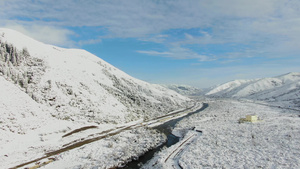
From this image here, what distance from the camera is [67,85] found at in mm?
59781

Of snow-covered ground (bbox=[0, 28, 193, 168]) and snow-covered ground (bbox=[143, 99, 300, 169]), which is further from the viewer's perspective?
snow-covered ground (bbox=[0, 28, 193, 168])

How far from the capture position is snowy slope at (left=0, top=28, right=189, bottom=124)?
2012 inches

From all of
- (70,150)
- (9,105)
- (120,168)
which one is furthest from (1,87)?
(120,168)

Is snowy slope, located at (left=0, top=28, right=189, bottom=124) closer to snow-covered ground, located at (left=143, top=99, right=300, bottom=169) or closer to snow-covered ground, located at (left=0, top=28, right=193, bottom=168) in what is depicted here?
snow-covered ground, located at (left=0, top=28, right=193, bottom=168)

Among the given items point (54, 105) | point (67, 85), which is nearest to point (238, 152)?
point (54, 105)

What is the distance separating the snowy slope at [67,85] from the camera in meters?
51.1

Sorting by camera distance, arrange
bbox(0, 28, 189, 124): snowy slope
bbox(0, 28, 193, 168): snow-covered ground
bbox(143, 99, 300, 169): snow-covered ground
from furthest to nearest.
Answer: bbox(0, 28, 189, 124): snowy slope < bbox(0, 28, 193, 168): snow-covered ground < bbox(143, 99, 300, 169): snow-covered ground

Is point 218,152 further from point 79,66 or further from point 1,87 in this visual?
point 79,66

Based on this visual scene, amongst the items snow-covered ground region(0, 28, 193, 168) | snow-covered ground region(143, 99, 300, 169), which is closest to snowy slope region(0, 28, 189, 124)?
snow-covered ground region(0, 28, 193, 168)

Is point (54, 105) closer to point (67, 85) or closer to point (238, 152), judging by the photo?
point (67, 85)

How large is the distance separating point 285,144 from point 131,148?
29.9 metres

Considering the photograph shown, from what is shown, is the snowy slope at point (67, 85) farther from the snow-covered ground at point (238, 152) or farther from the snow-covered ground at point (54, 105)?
the snow-covered ground at point (238, 152)

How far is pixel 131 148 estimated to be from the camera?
34156 mm

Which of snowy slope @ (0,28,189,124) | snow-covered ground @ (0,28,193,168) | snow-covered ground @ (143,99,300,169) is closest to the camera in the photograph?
snow-covered ground @ (143,99,300,169)
